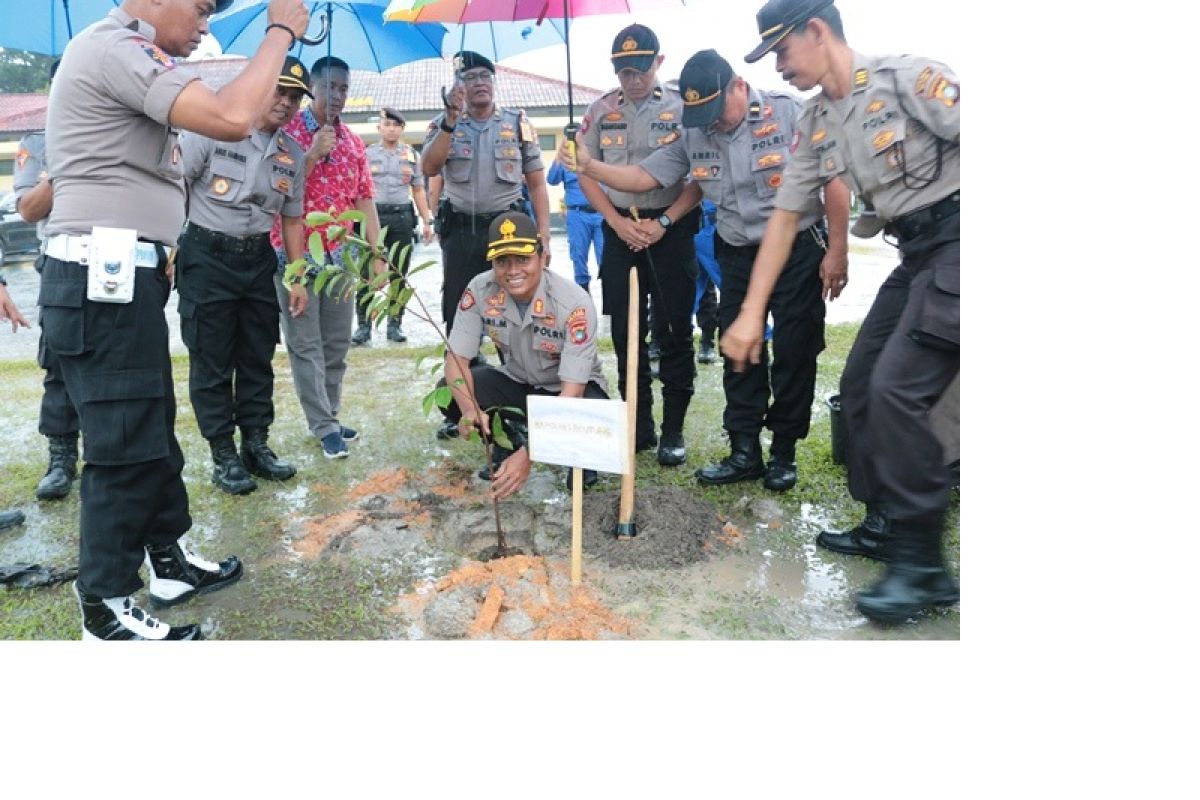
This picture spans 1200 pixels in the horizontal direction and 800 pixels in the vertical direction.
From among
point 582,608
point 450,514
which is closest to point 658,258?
point 450,514

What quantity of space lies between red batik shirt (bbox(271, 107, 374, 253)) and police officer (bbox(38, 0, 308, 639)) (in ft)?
4.58

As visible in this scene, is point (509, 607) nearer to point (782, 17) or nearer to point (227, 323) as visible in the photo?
point (227, 323)

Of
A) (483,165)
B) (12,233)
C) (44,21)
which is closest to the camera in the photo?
(44,21)

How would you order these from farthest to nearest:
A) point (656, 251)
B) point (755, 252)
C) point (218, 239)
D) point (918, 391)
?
1. point (656, 251)
2. point (755, 252)
3. point (218, 239)
4. point (918, 391)

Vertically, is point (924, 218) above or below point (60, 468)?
above

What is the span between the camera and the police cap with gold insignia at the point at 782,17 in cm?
233

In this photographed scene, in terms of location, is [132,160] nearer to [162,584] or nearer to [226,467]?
[162,584]

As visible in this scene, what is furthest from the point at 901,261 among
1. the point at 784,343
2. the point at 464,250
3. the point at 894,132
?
the point at 464,250

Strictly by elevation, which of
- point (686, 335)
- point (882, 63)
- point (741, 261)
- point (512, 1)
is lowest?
point (686, 335)

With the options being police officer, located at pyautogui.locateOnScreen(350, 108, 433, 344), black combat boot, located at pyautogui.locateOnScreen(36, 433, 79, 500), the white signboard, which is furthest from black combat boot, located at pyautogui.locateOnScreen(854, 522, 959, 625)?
police officer, located at pyautogui.locateOnScreen(350, 108, 433, 344)

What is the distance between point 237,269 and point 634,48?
180 centimetres

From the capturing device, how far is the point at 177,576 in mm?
2506

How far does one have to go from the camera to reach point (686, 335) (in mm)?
3588

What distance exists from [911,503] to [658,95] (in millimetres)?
2166
